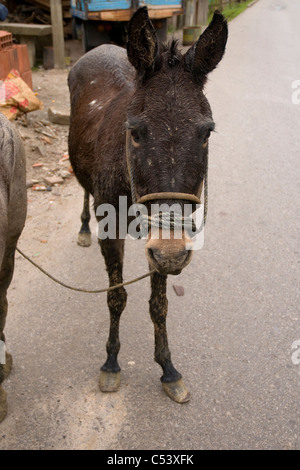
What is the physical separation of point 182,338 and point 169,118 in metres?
1.96

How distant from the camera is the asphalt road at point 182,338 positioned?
103 inches

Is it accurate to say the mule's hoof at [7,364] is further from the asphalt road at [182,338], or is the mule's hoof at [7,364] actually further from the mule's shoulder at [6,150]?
the mule's shoulder at [6,150]

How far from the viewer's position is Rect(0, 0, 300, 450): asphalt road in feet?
8.57

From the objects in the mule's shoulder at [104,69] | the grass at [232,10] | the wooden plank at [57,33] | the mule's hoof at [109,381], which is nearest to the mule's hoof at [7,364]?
the mule's hoof at [109,381]

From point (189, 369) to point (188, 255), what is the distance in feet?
4.59

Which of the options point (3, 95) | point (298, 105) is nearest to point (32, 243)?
point (3, 95)

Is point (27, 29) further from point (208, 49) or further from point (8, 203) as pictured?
point (208, 49)

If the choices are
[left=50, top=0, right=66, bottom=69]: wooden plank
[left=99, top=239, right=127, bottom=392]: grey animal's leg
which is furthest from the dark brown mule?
[left=50, top=0, right=66, bottom=69]: wooden plank

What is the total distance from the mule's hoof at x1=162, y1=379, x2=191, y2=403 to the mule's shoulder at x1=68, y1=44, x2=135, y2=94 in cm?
222

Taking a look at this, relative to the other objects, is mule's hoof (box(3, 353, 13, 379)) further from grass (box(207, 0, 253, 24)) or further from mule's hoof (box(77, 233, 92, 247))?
grass (box(207, 0, 253, 24))

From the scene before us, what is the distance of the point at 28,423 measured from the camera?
2.62 m

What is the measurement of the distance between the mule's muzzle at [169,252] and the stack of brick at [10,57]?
530cm

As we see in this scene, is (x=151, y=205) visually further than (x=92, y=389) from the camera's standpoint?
No

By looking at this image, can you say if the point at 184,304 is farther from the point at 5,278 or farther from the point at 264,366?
the point at 5,278
